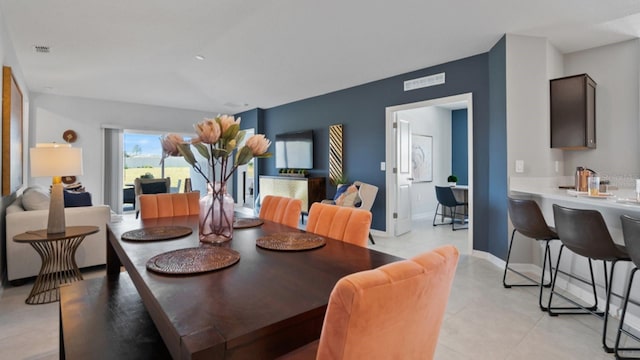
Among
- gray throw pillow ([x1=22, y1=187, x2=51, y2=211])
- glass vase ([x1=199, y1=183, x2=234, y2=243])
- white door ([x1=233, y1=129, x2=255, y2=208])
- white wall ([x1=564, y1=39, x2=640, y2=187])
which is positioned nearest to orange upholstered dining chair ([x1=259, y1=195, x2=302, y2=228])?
glass vase ([x1=199, y1=183, x2=234, y2=243])

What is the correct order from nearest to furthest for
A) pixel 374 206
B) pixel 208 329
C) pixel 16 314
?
1. pixel 208 329
2. pixel 16 314
3. pixel 374 206

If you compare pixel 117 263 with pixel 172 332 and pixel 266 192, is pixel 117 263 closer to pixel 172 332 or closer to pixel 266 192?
pixel 172 332

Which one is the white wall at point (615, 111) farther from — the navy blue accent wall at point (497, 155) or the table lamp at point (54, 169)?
the table lamp at point (54, 169)

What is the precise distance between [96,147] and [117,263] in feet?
19.2

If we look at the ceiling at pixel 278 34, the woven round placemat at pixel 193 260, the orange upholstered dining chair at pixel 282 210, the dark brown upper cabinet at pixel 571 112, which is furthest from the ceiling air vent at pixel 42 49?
the dark brown upper cabinet at pixel 571 112

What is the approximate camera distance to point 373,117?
16.8 ft

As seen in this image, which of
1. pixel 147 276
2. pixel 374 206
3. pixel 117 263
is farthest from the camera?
pixel 374 206

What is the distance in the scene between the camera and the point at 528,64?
3.34 meters

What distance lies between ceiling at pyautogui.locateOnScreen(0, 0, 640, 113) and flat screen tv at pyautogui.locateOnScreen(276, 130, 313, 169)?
1.27 metres

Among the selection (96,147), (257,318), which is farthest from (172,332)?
(96,147)

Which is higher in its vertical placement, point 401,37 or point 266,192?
point 401,37

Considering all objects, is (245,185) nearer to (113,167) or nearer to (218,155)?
(113,167)

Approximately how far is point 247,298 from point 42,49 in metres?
4.94

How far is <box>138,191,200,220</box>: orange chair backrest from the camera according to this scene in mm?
2271
